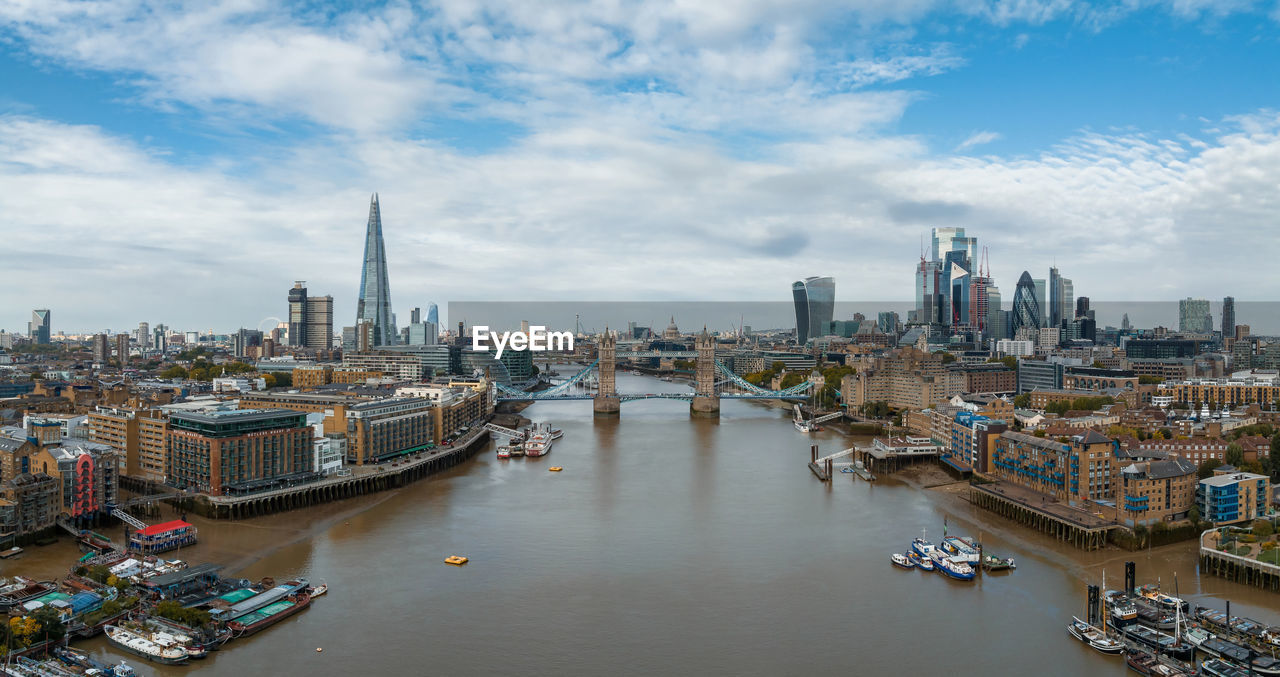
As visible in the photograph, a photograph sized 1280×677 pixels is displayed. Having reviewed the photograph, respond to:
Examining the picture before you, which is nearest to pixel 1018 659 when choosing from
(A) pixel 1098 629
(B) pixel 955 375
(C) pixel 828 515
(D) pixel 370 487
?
(A) pixel 1098 629

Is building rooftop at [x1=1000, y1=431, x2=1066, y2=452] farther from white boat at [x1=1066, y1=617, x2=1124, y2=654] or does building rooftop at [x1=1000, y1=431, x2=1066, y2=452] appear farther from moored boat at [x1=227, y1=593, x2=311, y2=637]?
moored boat at [x1=227, y1=593, x2=311, y2=637]

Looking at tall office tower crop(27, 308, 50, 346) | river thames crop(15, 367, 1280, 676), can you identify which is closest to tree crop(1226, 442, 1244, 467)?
river thames crop(15, 367, 1280, 676)

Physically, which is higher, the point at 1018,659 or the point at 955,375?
the point at 955,375

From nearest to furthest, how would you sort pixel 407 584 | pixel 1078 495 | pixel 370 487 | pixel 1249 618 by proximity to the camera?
1. pixel 1249 618
2. pixel 407 584
3. pixel 1078 495
4. pixel 370 487

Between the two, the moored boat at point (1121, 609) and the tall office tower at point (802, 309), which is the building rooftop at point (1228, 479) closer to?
the moored boat at point (1121, 609)

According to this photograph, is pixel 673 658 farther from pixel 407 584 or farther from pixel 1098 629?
pixel 1098 629

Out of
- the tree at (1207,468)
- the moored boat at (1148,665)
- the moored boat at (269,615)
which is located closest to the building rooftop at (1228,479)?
the tree at (1207,468)
